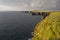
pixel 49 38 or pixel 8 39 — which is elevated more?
pixel 49 38

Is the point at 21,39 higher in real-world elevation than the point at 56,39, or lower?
lower

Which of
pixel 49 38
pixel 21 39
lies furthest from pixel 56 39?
pixel 21 39

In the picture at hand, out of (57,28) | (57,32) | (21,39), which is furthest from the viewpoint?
(21,39)

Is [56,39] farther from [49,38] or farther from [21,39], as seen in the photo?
[21,39]

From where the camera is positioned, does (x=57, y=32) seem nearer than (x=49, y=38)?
No

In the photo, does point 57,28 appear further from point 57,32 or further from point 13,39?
point 13,39

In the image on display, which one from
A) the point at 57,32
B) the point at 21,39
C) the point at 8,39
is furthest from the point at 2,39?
the point at 57,32

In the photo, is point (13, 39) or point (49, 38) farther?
point (13, 39)

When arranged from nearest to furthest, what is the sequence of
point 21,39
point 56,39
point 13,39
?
point 56,39, point 21,39, point 13,39

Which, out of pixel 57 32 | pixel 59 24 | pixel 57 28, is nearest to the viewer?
pixel 57 32
